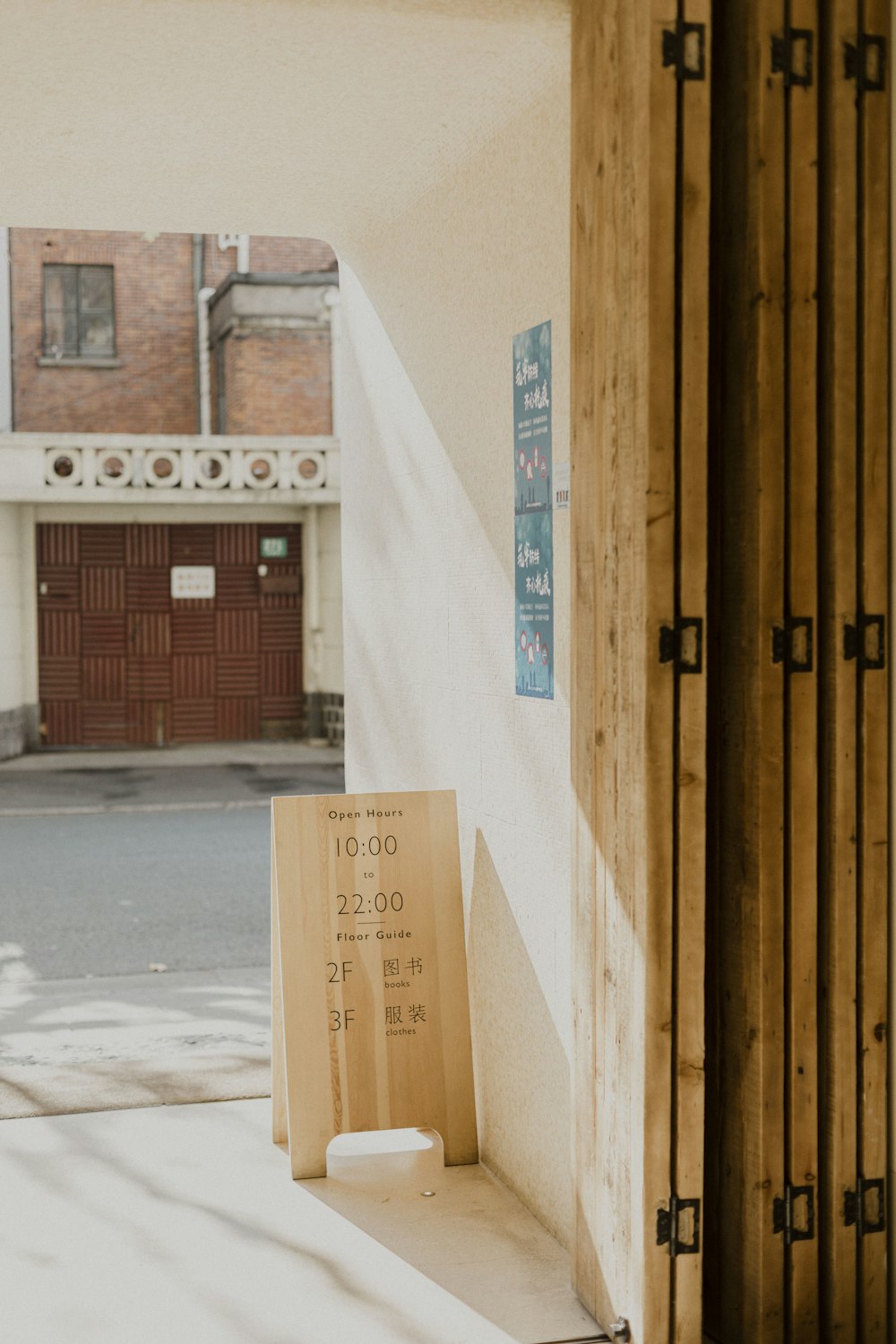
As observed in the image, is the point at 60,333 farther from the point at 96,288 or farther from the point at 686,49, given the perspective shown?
the point at 686,49

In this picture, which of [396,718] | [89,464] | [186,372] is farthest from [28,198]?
[186,372]

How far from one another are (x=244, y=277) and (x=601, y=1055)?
17458 millimetres

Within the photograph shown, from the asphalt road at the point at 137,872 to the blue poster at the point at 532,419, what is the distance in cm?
407

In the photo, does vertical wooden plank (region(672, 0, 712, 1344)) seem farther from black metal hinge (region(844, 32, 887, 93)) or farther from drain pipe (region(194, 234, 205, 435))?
drain pipe (region(194, 234, 205, 435))

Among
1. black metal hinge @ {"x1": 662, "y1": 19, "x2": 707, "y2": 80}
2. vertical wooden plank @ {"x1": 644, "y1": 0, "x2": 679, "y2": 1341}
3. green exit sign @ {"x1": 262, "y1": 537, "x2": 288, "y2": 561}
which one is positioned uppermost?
black metal hinge @ {"x1": 662, "y1": 19, "x2": 707, "y2": 80}

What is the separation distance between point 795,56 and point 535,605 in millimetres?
1495

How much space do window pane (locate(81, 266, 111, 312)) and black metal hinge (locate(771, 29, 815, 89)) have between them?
19.2m

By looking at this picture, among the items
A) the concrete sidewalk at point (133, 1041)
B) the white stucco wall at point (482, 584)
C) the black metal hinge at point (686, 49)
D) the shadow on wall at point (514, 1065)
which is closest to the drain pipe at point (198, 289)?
the concrete sidewalk at point (133, 1041)

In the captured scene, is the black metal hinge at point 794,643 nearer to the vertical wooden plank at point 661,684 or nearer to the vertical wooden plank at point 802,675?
the vertical wooden plank at point 802,675

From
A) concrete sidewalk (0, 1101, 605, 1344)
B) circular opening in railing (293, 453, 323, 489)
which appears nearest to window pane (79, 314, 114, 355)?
circular opening in railing (293, 453, 323, 489)

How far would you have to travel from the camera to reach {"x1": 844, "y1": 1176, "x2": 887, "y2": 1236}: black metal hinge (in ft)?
10.5

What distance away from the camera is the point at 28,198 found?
4.90 meters

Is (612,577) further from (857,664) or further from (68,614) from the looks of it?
(68,614)

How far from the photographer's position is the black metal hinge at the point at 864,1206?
10.5 ft
